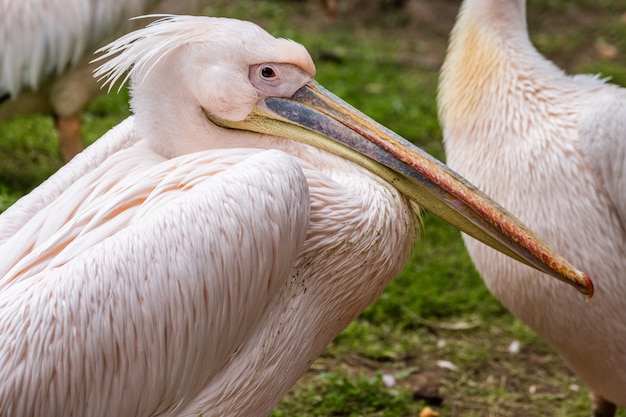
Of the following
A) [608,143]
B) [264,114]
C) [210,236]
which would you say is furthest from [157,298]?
[608,143]

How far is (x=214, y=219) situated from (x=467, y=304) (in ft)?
8.65

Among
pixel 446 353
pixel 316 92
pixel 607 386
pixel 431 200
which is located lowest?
pixel 446 353

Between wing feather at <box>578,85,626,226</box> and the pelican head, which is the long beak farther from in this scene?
wing feather at <box>578,85,626,226</box>

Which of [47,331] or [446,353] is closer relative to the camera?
[47,331]

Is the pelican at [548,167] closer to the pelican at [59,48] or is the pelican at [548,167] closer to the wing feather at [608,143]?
the wing feather at [608,143]

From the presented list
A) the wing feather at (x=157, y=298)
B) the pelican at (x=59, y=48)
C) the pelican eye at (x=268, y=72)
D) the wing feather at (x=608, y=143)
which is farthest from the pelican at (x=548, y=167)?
the pelican at (x=59, y=48)

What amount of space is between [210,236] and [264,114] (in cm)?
52

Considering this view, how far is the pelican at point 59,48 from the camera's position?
4.31 m

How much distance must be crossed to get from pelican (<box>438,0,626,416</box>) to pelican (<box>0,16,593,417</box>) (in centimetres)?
60

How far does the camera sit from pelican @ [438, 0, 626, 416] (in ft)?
10.2

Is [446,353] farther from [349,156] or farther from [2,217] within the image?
[2,217]

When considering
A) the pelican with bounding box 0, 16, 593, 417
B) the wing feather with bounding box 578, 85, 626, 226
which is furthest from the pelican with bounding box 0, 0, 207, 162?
the wing feather with bounding box 578, 85, 626, 226

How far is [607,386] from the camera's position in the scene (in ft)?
10.9

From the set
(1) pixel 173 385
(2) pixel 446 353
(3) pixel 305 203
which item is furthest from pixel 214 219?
(2) pixel 446 353
